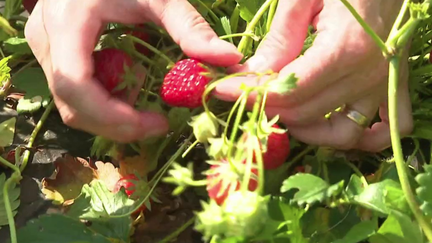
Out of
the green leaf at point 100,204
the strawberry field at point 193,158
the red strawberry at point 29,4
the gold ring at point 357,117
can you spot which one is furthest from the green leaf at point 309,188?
the red strawberry at point 29,4

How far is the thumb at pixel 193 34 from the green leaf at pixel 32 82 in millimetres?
268

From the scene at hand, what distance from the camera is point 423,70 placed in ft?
2.38

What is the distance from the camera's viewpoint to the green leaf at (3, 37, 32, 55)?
822 millimetres

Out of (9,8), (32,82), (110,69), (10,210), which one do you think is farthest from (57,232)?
(9,8)

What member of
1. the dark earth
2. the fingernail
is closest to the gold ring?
the fingernail

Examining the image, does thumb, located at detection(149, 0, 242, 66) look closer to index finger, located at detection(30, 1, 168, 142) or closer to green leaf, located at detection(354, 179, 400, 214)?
index finger, located at detection(30, 1, 168, 142)

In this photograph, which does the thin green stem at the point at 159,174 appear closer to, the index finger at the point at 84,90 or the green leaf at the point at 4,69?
Answer: the index finger at the point at 84,90

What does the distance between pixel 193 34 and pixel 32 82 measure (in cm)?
33

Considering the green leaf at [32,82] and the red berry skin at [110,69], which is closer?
the red berry skin at [110,69]

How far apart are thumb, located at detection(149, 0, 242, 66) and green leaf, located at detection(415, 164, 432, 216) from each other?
202 mm

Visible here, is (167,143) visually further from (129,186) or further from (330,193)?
(330,193)

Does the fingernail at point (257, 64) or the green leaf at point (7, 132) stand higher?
the fingernail at point (257, 64)

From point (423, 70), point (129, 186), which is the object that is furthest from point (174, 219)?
point (423, 70)

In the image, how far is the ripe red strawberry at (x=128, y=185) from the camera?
0.68m
